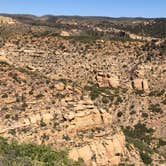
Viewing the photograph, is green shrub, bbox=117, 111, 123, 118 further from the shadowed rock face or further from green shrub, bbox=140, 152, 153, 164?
green shrub, bbox=140, 152, 153, 164

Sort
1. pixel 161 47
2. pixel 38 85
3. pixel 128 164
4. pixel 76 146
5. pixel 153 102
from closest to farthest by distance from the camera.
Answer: pixel 76 146
pixel 128 164
pixel 38 85
pixel 153 102
pixel 161 47

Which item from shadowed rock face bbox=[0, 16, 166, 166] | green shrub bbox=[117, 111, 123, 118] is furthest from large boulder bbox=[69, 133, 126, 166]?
green shrub bbox=[117, 111, 123, 118]

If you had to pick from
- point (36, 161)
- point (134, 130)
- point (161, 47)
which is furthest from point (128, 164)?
point (161, 47)

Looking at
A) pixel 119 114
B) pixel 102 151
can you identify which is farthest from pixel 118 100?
pixel 102 151

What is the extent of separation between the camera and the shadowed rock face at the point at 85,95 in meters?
38.3

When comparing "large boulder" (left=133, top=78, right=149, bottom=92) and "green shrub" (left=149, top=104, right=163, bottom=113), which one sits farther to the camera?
"large boulder" (left=133, top=78, right=149, bottom=92)

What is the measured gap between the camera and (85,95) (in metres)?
44.3

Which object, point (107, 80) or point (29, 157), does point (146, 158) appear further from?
point (107, 80)

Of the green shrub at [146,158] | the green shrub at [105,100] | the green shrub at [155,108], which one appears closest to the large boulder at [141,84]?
the green shrub at [155,108]

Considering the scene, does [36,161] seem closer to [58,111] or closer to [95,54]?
[58,111]

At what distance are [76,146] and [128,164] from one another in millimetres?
4994

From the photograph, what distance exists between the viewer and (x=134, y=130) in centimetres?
5959

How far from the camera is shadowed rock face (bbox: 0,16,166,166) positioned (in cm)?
3831

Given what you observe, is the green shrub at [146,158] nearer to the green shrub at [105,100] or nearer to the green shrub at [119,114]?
the green shrub at [119,114]
